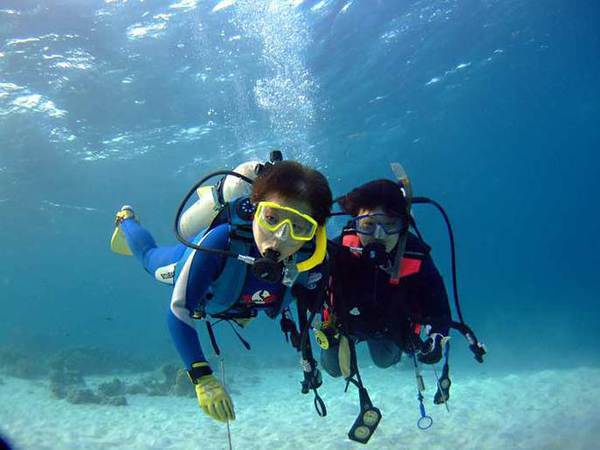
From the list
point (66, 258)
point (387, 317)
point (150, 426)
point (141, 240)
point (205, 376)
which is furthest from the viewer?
point (66, 258)

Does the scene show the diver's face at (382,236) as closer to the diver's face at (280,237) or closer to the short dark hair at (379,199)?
the short dark hair at (379,199)

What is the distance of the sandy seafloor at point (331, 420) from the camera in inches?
331

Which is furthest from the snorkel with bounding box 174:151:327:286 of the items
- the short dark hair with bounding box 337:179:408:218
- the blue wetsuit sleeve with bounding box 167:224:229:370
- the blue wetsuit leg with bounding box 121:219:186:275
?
the blue wetsuit leg with bounding box 121:219:186:275

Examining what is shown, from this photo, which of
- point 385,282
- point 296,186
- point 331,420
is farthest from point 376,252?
point 331,420

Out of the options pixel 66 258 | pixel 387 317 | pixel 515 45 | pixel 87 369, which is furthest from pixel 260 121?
pixel 66 258

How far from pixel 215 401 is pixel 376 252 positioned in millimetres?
2285

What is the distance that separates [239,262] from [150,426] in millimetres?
8265

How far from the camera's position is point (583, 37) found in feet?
71.4

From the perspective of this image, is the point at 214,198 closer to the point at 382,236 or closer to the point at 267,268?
the point at 267,268

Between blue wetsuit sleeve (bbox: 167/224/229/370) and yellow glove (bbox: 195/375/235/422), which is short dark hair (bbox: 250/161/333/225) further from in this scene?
yellow glove (bbox: 195/375/235/422)

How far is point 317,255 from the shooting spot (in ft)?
11.9

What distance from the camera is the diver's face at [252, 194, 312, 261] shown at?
136 inches

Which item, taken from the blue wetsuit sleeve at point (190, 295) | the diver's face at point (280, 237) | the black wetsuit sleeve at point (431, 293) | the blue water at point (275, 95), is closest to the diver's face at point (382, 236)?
the black wetsuit sleeve at point (431, 293)

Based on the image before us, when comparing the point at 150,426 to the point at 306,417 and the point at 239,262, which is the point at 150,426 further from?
the point at 239,262
